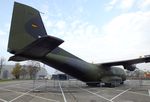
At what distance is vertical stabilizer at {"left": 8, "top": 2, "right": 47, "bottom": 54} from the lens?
53.6 ft

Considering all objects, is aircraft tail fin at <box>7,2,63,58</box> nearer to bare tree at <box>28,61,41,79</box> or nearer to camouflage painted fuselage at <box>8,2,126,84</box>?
camouflage painted fuselage at <box>8,2,126,84</box>

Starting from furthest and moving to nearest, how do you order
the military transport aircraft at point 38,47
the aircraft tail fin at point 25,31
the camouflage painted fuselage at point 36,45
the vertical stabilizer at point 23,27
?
the vertical stabilizer at point 23,27
the aircraft tail fin at point 25,31
the military transport aircraft at point 38,47
the camouflage painted fuselage at point 36,45

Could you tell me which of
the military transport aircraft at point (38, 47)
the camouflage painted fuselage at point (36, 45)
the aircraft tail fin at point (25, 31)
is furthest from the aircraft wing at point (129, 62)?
the aircraft tail fin at point (25, 31)

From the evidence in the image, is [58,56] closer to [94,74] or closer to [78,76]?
[78,76]

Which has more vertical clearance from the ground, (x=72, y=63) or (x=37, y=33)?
(x=37, y=33)

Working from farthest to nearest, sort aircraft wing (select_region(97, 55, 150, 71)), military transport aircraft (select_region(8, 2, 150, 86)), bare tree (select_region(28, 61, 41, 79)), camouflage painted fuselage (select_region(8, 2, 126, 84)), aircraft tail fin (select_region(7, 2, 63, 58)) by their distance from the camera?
1. bare tree (select_region(28, 61, 41, 79))
2. aircraft wing (select_region(97, 55, 150, 71))
3. aircraft tail fin (select_region(7, 2, 63, 58))
4. military transport aircraft (select_region(8, 2, 150, 86))
5. camouflage painted fuselage (select_region(8, 2, 126, 84))

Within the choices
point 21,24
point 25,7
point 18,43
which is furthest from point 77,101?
point 25,7

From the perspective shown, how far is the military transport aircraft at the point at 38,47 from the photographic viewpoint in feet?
49.0

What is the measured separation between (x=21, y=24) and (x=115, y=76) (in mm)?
17104

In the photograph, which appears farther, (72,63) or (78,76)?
(78,76)

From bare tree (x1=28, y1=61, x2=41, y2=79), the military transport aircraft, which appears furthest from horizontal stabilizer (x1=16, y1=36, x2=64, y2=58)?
bare tree (x1=28, y1=61, x2=41, y2=79)

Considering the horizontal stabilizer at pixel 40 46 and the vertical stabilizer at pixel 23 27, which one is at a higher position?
the vertical stabilizer at pixel 23 27

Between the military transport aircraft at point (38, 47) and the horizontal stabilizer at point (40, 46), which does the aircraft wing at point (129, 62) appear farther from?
the horizontal stabilizer at point (40, 46)

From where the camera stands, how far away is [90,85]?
27484 mm
